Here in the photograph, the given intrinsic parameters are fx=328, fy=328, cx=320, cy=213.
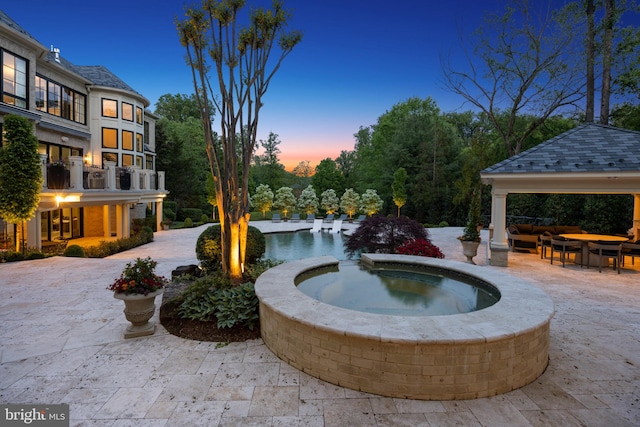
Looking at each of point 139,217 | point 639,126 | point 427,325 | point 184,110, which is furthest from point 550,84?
point 184,110

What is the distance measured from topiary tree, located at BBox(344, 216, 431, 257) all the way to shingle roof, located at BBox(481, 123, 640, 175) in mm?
3069

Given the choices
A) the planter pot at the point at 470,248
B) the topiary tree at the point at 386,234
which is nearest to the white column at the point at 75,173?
the topiary tree at the point at 386,234

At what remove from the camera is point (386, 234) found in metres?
10.5

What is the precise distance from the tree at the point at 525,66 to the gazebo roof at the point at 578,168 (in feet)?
23.4

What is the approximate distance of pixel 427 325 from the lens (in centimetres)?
370

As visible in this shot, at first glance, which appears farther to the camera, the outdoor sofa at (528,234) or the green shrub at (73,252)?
the outdoor sofa at (528,234)

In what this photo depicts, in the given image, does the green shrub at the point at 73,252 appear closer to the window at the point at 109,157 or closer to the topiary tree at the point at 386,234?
the window at the point at 109,157

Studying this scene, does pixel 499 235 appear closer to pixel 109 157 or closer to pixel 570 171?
pixel 570 171

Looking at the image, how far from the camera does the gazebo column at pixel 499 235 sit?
33.8ft

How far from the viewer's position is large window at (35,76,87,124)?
42.9 ft

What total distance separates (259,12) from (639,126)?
20142 mm

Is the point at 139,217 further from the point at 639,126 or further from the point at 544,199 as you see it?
the point at 639,126

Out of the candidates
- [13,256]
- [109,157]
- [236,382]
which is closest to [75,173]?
[13,256]

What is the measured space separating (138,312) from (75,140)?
46.1 ft
